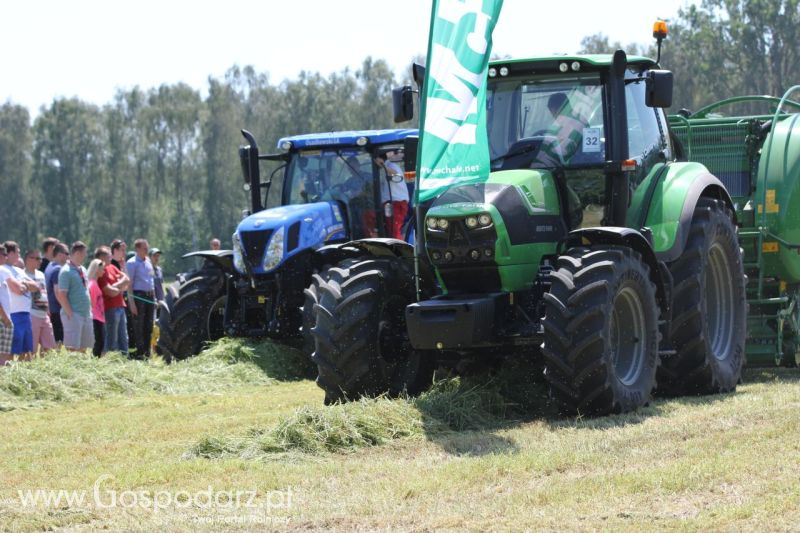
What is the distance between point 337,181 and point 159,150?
60248mm

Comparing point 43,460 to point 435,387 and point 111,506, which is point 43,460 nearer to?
point 111,506

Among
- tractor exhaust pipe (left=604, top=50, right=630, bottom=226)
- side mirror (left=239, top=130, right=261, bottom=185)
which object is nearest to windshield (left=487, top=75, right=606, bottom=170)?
tractor exhaust pipe (left=604, top=50, right=630, bottom=226)

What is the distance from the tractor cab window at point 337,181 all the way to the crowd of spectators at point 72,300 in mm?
2546

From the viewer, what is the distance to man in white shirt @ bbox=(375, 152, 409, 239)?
45.2ft

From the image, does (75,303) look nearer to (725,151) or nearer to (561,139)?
(561,139)

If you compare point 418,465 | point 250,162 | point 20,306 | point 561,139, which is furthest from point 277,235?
point 418,465

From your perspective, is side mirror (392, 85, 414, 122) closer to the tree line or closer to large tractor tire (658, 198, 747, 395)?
large tractor tire (658, 198, 747, 395)

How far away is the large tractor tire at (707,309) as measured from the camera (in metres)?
9.55

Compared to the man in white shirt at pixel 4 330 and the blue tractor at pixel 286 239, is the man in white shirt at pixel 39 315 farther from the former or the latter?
the blue tractor at pixel 286 239

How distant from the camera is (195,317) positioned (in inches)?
549

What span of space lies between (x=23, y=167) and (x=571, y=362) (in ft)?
217

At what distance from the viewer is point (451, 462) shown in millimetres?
6969


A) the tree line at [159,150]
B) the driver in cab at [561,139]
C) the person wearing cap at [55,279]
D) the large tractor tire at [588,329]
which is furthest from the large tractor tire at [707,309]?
the tree line at [159,150]

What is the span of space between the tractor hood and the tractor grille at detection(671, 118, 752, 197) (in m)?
3.97
